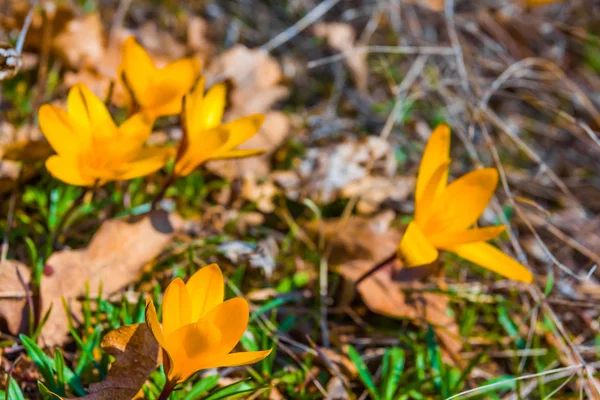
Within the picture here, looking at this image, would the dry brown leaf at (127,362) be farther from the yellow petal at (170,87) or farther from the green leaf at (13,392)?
the yellow petal at (170,87)

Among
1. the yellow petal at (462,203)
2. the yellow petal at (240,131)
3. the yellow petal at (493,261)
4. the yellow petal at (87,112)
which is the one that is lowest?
the yellow petal at (493,261)

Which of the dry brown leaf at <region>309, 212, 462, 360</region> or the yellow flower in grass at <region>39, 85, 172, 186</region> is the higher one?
the yellow flower in grass at <region>39, 85, 172, 186</region>

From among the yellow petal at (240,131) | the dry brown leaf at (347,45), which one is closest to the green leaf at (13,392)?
the yellow petal at (240,131)

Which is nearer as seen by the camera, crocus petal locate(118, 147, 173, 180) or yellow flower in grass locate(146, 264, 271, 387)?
yellow flower in grass locate(146, 264, 271, 387)

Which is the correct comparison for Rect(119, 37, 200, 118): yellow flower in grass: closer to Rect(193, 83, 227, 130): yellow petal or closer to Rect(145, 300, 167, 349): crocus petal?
Rect(193, 83, 227, 130): yellow petal

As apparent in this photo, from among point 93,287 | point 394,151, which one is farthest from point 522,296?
point 93,287

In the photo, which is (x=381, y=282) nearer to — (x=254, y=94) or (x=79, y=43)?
(x=254, y=94)

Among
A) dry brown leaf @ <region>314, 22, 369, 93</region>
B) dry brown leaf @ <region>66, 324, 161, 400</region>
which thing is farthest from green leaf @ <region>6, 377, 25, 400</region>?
dry brown leaf @ <region>314, 22, 369, 93</region>
